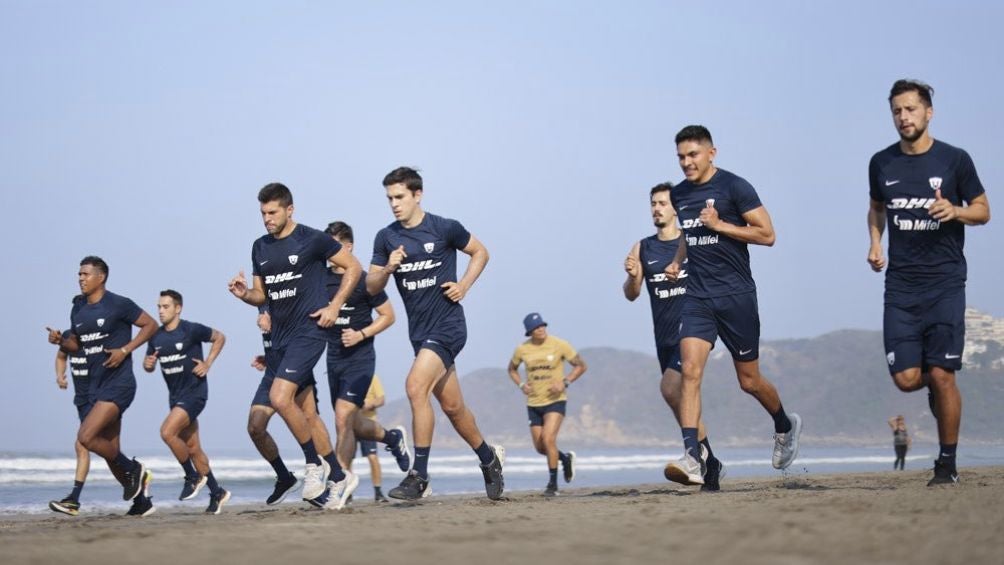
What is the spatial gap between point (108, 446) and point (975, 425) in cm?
11108

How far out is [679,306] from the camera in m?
12.1

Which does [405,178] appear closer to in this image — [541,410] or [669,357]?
[669,357]

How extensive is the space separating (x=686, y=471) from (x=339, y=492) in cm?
283

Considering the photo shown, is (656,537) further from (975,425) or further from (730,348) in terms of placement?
(975,425)

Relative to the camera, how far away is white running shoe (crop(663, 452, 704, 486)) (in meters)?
9.40

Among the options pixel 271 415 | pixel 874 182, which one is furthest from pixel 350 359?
pixel 874 182

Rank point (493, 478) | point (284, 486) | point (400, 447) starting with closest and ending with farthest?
point (493, 478) < point (284, 486) < point (400, 447)

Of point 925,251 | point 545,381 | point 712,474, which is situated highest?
point 925,251

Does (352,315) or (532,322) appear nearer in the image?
(352,315)

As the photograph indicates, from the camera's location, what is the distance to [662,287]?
12.2 meters

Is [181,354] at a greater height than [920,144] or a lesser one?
lesser

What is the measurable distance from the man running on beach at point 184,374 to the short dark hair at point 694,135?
6.49m

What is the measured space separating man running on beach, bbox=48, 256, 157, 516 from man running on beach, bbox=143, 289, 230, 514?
1123 mm

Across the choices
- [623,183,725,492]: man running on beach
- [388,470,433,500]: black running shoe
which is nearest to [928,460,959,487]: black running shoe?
[623,183,725,492]: man running on beach
